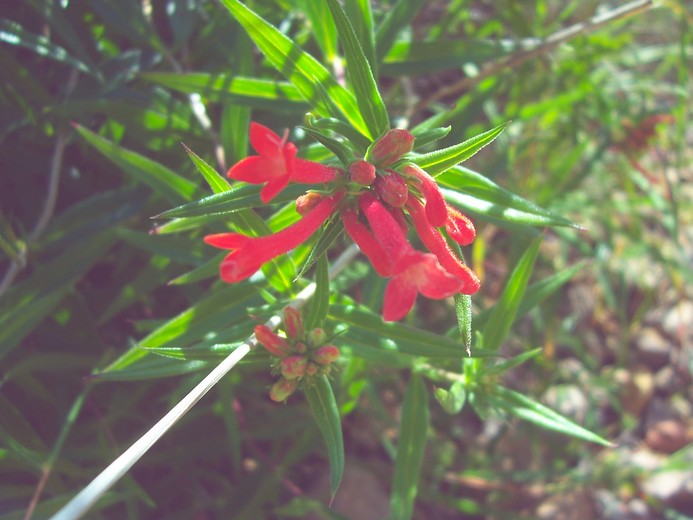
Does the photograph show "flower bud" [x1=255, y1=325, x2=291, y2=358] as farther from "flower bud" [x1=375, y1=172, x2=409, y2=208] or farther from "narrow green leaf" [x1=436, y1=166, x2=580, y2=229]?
"narrow green leaf" [x1=436, y1=166, x2=580, y2=229]

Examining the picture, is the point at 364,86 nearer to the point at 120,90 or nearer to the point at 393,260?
the point at 393,260

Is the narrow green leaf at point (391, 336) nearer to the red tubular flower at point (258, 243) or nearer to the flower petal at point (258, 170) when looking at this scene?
the red tubular flower at point (258, 243)

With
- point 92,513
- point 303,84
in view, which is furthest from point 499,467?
point 303,84

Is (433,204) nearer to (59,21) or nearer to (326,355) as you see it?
(326,355)

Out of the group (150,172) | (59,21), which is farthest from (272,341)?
(59,21)

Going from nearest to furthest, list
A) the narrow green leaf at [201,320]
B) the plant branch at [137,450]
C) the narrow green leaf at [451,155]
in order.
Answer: the plant branch at [137,450], the narrow green leaf at [451,155], the narrow green leaf at [201,320]

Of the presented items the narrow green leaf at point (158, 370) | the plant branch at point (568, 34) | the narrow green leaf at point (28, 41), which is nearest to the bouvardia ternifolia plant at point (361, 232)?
the narrow green leaf at point (158, 370)
